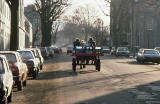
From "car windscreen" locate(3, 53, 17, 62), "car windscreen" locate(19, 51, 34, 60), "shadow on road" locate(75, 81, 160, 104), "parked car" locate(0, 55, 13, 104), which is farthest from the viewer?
"car windscreen" locate(19, 51, 34, 60)

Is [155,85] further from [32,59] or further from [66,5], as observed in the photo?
[66,5]

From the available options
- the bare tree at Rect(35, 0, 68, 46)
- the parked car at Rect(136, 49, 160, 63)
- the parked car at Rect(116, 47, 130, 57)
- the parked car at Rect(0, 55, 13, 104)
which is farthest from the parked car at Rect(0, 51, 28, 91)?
the parked car at Rect(116, 47, 130, 57)

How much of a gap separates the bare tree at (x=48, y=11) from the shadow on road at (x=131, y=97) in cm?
4528

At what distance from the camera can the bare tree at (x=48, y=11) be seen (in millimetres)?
61641

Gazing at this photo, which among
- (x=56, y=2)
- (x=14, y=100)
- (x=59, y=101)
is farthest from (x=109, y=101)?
(x=56, y=2)

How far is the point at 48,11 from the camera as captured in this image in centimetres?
6369

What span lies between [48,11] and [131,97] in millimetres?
50478

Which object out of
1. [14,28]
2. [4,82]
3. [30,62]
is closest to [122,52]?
[14,28]

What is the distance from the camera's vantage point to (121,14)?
251 feet

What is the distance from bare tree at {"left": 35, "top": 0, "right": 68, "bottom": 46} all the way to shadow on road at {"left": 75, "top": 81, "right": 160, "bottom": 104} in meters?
45.3

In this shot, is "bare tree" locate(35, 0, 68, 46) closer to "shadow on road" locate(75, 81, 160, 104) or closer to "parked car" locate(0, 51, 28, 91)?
"parked car" locate(0, 51, 28, 91)

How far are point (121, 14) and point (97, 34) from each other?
27.4m

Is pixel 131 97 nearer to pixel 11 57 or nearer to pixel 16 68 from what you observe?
pixel 16 68

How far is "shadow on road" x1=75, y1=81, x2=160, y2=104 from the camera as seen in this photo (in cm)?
1301
